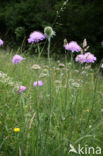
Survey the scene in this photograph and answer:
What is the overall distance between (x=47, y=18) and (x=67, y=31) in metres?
1.26

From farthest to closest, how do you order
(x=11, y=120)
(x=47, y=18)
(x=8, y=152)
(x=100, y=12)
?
(x=47, y=18), (x=100, y=12), (x=11, y=120), (x=8, y=152)

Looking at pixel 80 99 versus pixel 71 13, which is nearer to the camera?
pixel 80 99

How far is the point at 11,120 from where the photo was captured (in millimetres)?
1320

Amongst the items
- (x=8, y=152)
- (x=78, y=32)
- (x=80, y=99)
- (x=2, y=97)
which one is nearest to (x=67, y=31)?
(x=78, y=32)

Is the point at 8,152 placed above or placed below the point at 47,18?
below

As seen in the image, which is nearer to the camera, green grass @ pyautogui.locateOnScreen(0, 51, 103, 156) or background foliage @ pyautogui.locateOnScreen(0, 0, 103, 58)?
green grass @ pyautogui.locateOnScreen(0, 51, 103, 156)

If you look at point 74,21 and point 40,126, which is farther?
point 74,21

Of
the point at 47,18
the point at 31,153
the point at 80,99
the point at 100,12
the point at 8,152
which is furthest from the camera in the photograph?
the point at 47,18

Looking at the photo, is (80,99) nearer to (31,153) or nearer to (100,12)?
(31,153)

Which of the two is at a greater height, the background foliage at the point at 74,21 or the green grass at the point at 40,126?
the background foliage at the point at 74,21

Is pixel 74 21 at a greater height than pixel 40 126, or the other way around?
pixel 74 21

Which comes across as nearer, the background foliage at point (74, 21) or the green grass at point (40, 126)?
the green grass at point (40, 126)

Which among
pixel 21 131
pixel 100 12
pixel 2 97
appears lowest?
pixel 21 131

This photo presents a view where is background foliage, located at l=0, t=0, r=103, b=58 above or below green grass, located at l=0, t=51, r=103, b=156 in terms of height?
above
